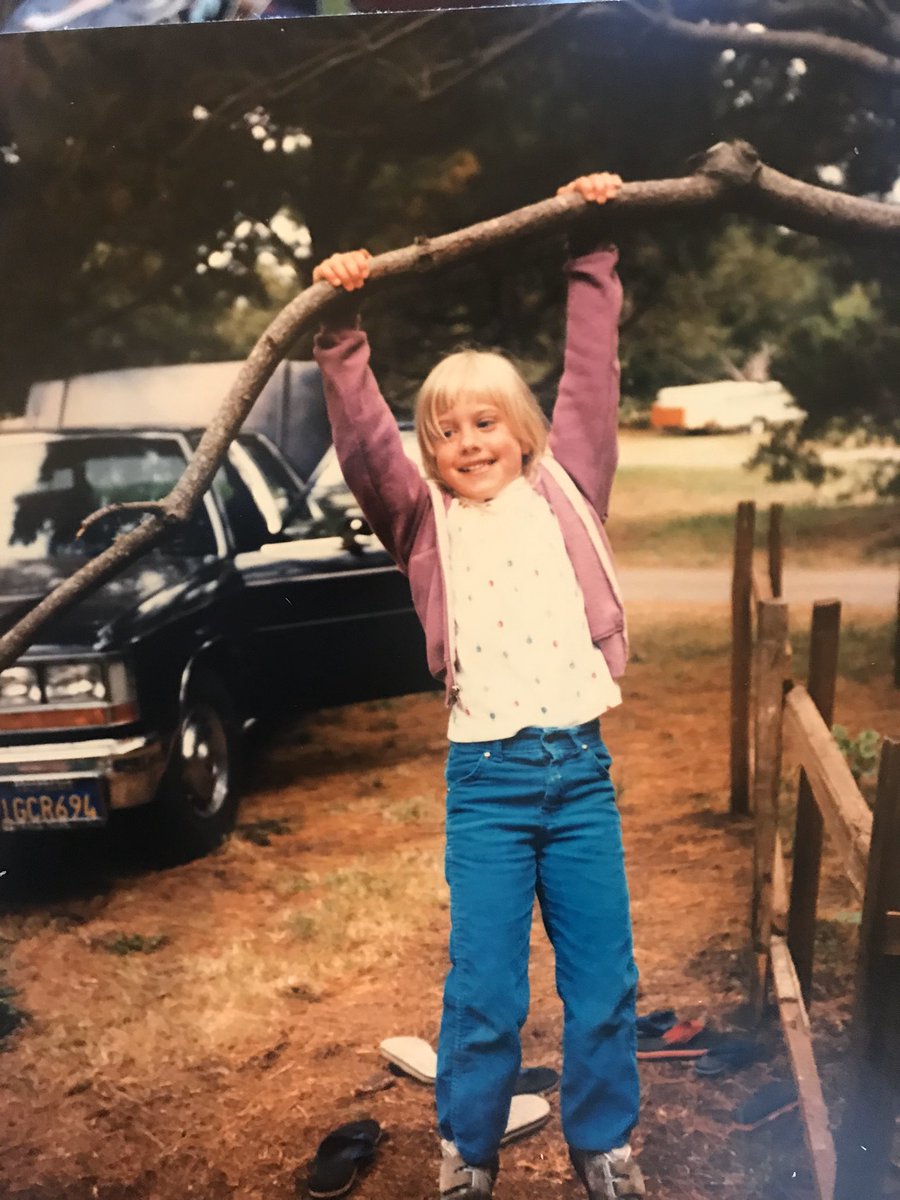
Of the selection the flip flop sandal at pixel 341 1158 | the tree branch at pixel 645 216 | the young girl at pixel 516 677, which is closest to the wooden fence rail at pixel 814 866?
the young girl at pixel 516 677

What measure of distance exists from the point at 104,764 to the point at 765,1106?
140 cm

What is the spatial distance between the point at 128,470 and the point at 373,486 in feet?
1.76

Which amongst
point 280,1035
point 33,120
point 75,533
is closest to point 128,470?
point 75,533

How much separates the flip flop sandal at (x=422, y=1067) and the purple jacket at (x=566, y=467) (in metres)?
0.72

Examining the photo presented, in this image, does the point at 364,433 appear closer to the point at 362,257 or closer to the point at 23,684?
the point at 362,257

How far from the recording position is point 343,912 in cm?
212

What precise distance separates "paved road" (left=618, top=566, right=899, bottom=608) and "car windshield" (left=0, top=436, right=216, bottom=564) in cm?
84

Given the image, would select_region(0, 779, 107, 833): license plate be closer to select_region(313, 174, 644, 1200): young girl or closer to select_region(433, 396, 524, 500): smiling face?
select_region(313, 174, 644, 1200): young girl

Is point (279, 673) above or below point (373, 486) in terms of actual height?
below

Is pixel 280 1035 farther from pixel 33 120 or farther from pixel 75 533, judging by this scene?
pixel 33 120

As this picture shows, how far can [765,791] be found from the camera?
6.84 feet

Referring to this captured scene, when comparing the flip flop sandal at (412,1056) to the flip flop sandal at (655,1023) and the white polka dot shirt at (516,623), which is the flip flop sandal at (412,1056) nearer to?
the flip flop sandal at (655,1023)

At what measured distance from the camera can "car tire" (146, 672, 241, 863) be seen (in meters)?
2.08

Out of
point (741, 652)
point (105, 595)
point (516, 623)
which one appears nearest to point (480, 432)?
point (516, 623)
